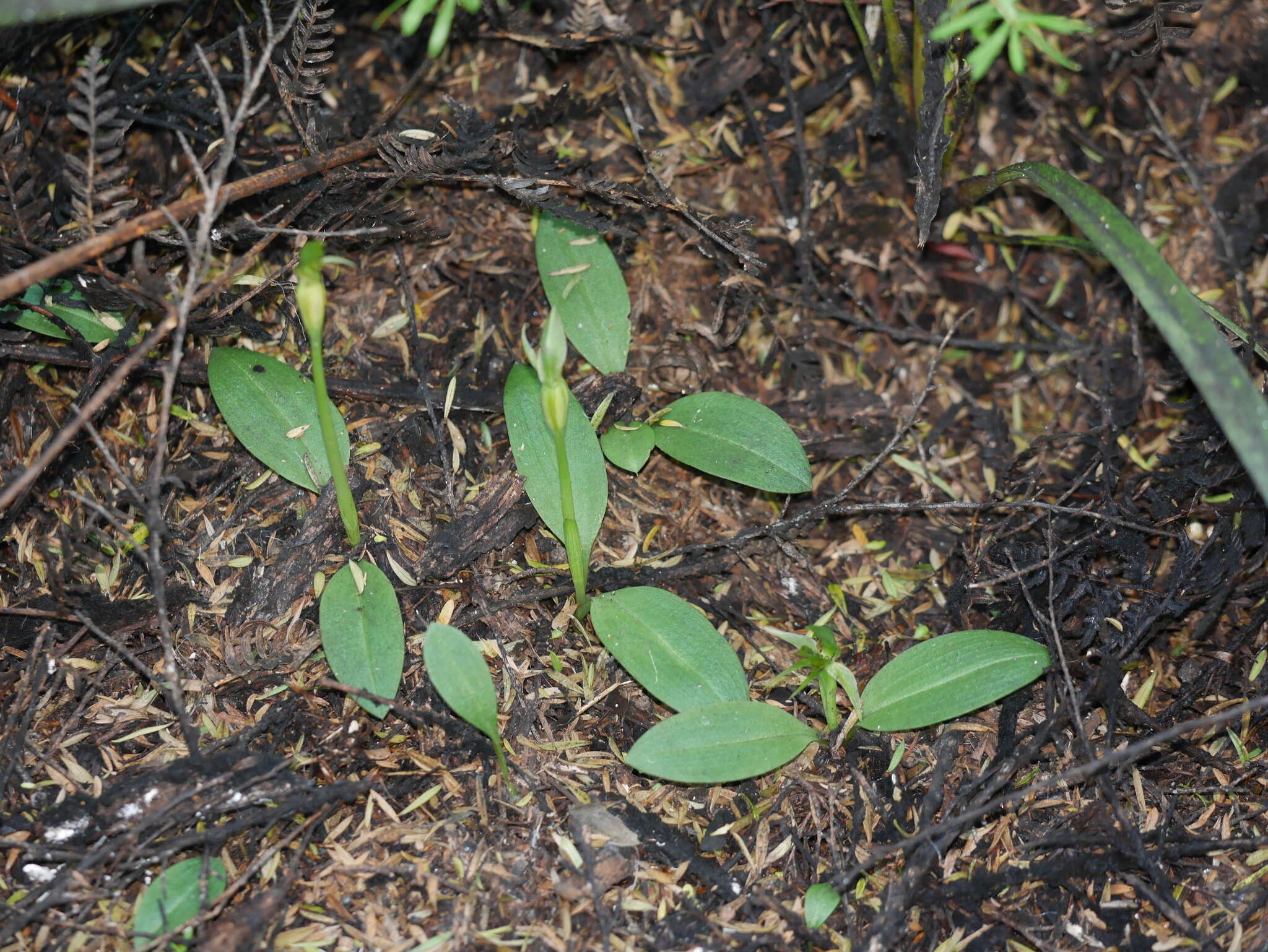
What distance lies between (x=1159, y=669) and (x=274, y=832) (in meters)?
1.80

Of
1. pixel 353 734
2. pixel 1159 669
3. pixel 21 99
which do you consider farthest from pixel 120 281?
pixel 1159 669

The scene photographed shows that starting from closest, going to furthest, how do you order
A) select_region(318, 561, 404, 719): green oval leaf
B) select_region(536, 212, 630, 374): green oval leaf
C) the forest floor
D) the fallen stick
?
the fallen stick, the forest floor, select_region(318, 561, 404, 719): green oval leaf, select_region(536, 212, 630, 374): green oval leaf

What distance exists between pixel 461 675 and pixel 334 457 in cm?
47

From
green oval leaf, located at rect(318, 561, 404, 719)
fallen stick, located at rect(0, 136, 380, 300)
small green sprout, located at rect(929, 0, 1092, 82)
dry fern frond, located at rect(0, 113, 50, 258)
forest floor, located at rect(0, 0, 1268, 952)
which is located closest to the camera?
small green sprout, located at rect(929, 0, 1092, 82)

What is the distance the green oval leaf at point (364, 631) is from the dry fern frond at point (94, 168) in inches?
33.6

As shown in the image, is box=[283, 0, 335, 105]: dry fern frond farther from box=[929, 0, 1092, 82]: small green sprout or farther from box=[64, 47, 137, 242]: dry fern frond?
box=[929, 0, 1092, 82]: small green sprout

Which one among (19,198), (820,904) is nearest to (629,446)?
(820,904)

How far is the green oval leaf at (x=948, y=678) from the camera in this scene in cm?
185

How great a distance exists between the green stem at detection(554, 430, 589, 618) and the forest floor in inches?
3.3

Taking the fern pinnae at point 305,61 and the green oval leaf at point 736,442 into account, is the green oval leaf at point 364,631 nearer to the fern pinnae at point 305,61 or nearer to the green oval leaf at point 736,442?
the green oval leaf at point 736,442

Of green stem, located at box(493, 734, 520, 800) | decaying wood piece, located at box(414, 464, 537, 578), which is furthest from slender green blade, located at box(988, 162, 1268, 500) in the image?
green stem, located at box(493, 734, 520, 800)

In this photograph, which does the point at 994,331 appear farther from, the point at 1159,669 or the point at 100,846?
the point at 100,846

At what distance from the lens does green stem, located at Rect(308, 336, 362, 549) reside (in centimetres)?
170

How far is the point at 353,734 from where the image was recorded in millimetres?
1804
